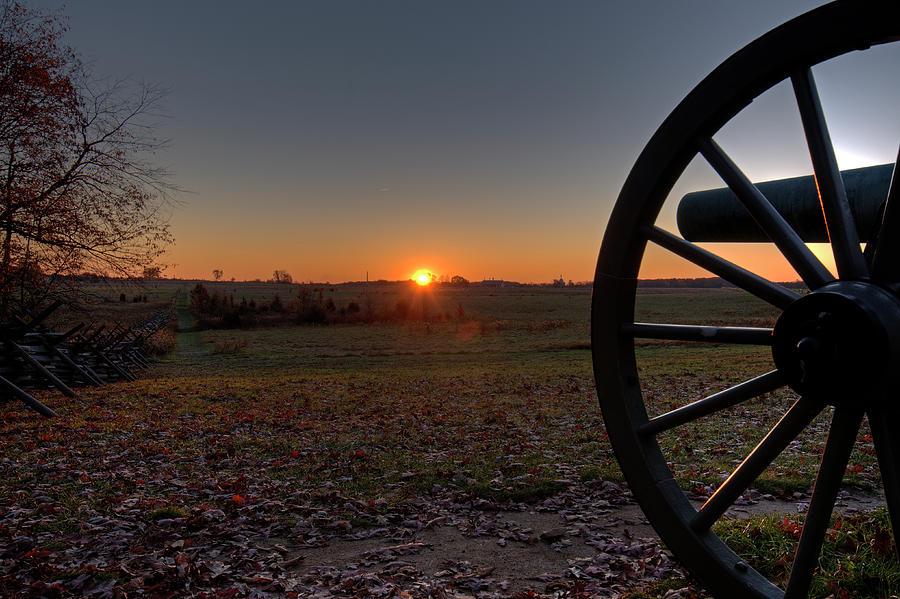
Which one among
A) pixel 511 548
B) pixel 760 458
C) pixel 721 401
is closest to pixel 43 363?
pixel 511 548

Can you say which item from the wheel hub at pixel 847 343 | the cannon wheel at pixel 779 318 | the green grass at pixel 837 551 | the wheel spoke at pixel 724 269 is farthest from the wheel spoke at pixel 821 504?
the green grass at pixel 837 551

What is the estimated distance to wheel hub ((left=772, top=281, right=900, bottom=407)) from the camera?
1.65 metres

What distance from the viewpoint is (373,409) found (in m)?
11.9

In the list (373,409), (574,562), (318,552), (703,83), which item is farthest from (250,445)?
(703,83)

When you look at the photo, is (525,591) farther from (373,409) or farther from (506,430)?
(373,409)

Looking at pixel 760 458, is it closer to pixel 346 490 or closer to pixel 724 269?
pixel 724 269

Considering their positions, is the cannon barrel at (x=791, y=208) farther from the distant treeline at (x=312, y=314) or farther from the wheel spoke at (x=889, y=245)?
the distant treeline at (x=312, y=314)

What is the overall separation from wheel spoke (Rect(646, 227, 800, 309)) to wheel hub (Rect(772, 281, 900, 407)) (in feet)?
0.75

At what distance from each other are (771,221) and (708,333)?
19.8 inches

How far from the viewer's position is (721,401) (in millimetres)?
2123

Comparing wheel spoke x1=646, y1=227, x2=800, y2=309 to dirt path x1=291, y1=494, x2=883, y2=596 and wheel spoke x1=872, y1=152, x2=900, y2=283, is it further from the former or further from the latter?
dirt path x1=291, y1=494, x2=883, y2=596

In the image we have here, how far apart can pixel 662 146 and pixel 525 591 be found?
3.11 m

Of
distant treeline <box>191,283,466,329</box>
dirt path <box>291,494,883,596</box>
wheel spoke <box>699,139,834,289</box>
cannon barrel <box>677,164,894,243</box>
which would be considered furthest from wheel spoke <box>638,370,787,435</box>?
distant treeline <box>191,283,466,329</box>

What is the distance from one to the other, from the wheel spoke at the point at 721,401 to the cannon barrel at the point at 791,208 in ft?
2.48
